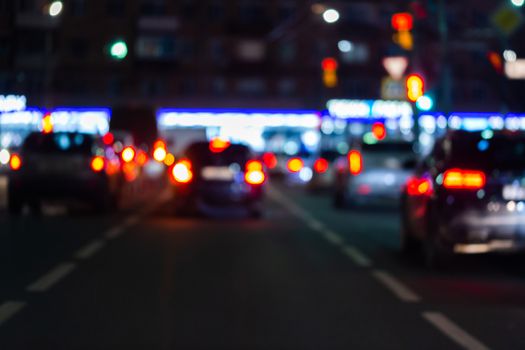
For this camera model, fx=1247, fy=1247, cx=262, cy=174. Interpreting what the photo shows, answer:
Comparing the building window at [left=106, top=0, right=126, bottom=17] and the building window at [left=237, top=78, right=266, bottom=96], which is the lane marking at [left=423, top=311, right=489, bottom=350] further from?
the building window at [left=237, top=78, right=266, bottom=96]

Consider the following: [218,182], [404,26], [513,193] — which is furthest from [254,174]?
[513,193]

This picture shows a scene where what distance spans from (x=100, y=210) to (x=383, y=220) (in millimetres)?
5921

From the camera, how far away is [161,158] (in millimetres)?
48094

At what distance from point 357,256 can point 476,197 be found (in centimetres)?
276

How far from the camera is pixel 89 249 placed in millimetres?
16844

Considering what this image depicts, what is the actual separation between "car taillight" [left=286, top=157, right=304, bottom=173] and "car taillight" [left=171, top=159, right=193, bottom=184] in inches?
1085

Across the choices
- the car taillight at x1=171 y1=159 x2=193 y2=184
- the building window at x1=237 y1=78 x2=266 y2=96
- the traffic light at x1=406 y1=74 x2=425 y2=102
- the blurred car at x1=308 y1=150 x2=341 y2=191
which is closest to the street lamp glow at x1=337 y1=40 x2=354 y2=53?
the building window at x1=237 y1=78 x2=266 y2=96

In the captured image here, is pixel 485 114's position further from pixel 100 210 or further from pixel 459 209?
pixel 459 209

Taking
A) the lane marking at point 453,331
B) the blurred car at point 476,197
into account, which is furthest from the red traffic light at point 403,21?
the lane marking at point 453,331

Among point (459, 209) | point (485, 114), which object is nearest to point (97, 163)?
point (459, 209)

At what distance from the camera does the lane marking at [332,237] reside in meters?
19.0

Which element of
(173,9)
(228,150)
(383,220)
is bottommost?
(383,220)

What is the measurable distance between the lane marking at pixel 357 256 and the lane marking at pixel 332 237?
98cm

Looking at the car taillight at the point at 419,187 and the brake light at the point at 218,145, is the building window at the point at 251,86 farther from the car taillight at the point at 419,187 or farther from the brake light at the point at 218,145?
the car taillight at the point at 419,187
